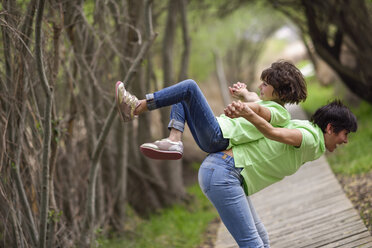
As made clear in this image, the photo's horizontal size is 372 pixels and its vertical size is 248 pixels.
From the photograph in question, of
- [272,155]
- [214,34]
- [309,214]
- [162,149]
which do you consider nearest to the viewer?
[162,149]

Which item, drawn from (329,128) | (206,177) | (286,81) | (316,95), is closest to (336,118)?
(329,128)

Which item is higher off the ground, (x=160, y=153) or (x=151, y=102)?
(x=151, y=102)

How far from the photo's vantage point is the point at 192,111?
298cm

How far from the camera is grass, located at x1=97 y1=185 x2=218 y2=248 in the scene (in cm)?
689

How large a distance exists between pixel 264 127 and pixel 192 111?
493 millimetres

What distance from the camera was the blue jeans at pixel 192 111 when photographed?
2.87m

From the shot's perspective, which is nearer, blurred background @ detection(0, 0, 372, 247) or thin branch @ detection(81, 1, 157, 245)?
blurred background @ detection(0, 0, 372, 247)

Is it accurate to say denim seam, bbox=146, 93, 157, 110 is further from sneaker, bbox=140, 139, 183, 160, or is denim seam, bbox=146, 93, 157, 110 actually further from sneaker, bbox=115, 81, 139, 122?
sneaker, bbox=140, 139, 183, 160

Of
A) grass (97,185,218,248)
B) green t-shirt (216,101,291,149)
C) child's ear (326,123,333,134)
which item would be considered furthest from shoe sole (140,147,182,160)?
grass (97,185,218,248)

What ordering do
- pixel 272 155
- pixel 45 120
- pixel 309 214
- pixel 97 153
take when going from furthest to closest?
pixel 309 214
pixel 97 153
pixel 45 120
pixel 272 155

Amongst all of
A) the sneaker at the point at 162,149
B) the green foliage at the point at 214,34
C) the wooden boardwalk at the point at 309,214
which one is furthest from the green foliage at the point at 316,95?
the sneaker at the point at 162,149

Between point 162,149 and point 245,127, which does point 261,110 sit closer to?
point 245,127

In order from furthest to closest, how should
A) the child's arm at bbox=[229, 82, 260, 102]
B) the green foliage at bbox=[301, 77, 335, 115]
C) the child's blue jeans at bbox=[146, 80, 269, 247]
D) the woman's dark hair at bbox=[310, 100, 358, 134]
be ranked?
the green foliage at bbox=[301, 77, 335, 115]
the child's arm at bbox=[229, 82, 260, 102]
the woman's dark hair at bbox=[310, 100, 358, 134]
the child's blue jeans at bbox=[146, 80, 269, 247]

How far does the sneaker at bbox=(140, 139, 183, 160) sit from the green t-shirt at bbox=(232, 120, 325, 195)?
42 centimetres
